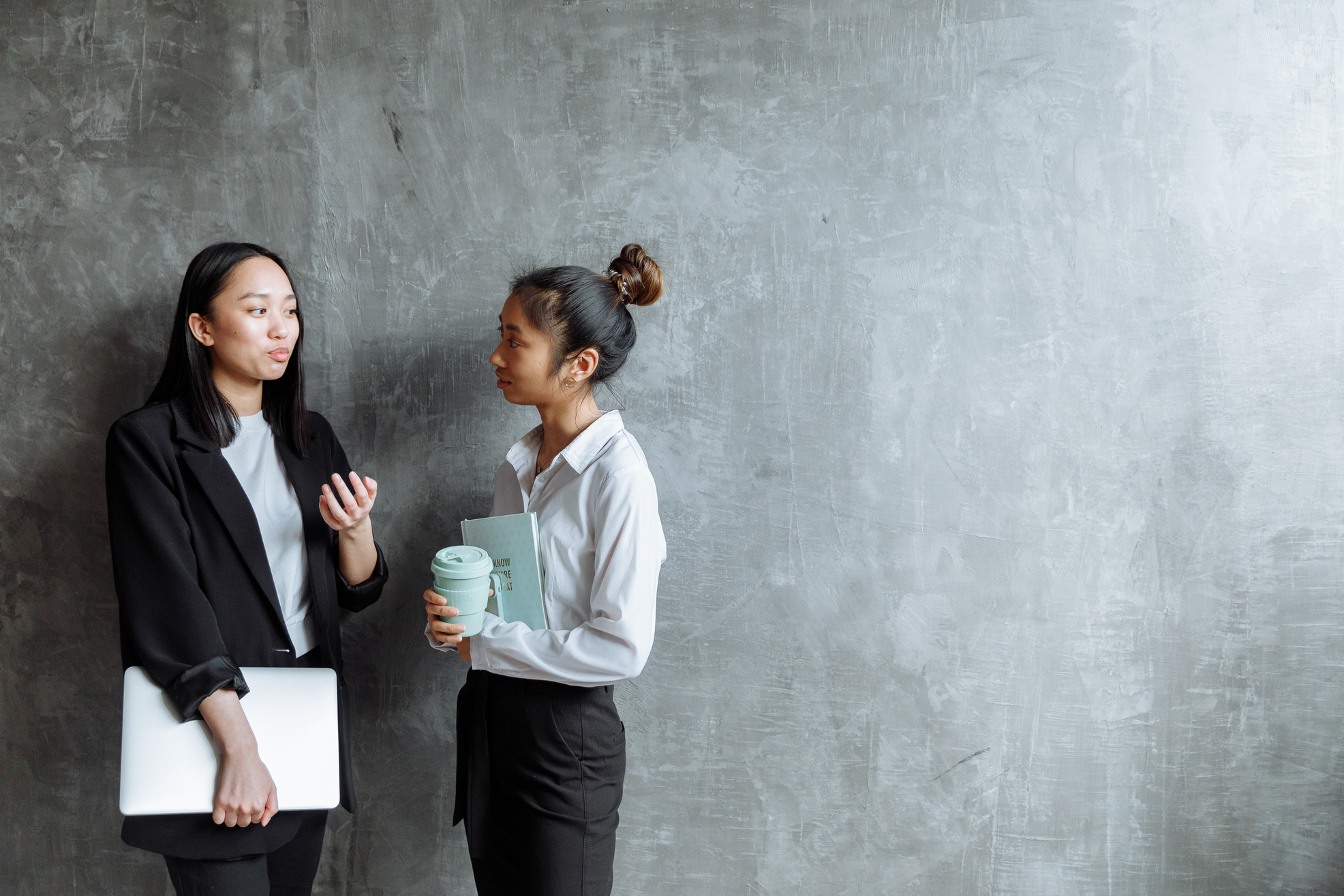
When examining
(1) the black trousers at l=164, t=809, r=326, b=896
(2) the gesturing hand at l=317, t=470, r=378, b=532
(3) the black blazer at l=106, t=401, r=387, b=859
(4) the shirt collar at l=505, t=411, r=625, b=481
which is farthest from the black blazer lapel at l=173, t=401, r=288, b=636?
(4) the shirt collar at l=505, t=411, r=625, b=481

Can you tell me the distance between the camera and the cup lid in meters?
1.27

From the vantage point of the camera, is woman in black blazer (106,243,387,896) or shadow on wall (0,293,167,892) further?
shadow on wall (0,293,167,892)

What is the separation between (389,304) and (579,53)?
67 cm

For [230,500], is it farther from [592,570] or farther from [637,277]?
[637,277]

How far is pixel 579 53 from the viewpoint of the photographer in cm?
171

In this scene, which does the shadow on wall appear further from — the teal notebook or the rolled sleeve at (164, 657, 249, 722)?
the teal notebook

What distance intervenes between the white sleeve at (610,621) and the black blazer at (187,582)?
0.41 m

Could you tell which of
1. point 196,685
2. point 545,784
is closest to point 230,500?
point 196,685

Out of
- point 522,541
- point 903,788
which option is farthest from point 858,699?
point 522,541

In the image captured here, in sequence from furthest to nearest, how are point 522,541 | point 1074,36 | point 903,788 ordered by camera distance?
point 903,788 → point 1074,36 → point 522,541

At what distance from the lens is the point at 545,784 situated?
1.32 m

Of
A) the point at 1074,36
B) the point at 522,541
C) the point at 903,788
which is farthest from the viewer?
the point at 903,788

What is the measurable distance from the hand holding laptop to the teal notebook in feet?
1.41

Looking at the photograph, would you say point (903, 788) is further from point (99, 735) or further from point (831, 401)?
point (99, 735)
